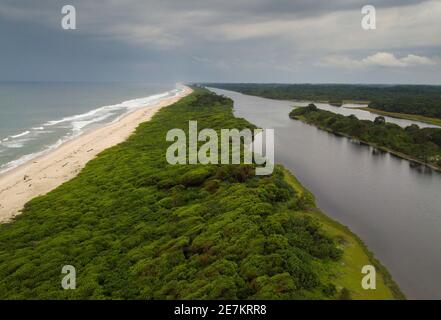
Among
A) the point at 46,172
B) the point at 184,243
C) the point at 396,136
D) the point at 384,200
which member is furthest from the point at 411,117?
the point at 184,243

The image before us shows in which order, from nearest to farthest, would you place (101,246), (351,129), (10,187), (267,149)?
1. (101,246)
2. (10,187)
3. (267,149)
4. (351,129)

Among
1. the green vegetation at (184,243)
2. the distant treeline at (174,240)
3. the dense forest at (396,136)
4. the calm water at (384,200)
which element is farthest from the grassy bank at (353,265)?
the dense forest at (396,136)

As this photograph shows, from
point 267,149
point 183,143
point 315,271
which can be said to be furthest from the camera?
point 267,149

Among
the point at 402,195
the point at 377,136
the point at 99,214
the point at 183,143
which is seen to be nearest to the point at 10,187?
the point at 99,214

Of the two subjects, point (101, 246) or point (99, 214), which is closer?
point (101, 246)

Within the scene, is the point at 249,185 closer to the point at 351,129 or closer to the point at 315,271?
the point at 315,271

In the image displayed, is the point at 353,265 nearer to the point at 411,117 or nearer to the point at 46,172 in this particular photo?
the point at 46,172

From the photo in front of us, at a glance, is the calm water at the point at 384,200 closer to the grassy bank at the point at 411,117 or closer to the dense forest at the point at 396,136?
the dense forest at the point at 396,136
